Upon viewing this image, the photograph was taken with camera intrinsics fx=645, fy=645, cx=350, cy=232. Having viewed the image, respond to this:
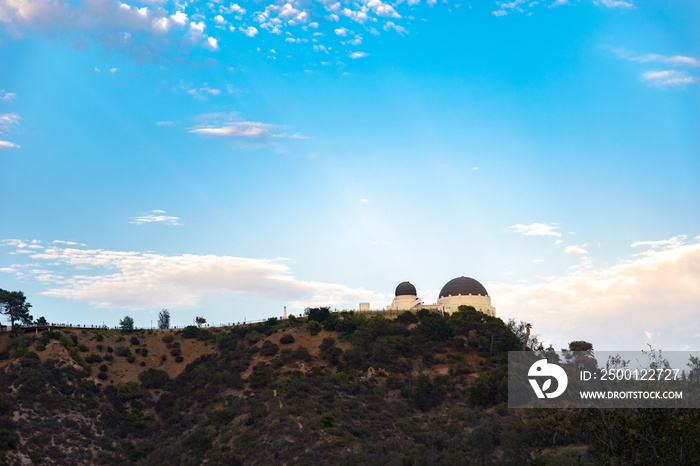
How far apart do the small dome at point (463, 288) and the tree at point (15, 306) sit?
63.2 m

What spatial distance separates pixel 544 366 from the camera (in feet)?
270

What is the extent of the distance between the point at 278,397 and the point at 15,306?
45.1 meters

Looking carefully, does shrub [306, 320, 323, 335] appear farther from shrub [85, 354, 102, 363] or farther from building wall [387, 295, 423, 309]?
shrub [85, 354, 102, 363]

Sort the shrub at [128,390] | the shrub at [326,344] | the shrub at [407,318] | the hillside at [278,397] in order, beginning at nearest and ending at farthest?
1. the hillside at [278,397]
2. the shrub at [128,390]
3. the shrub at [326,344]
4. the shrub at [407,318]

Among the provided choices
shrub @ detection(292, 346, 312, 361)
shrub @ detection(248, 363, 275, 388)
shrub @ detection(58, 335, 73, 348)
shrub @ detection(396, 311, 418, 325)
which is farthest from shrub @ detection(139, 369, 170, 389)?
shrub @ detection(396, 311, 418, 325)

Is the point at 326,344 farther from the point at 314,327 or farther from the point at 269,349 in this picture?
the point at 269,349

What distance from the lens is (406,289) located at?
104625 mm

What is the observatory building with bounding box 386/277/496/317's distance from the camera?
101 meters

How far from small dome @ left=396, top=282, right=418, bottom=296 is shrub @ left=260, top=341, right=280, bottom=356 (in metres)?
24.5

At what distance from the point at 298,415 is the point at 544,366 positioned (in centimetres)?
3267

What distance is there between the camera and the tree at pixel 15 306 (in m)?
93.1

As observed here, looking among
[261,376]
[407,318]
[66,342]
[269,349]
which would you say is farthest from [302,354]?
[66,342]

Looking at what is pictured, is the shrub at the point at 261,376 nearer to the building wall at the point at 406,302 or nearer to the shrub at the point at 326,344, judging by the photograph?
the shrub at the point at 326,344

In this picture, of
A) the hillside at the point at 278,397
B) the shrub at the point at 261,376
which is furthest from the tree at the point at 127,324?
the shrub at the point at 261,376
